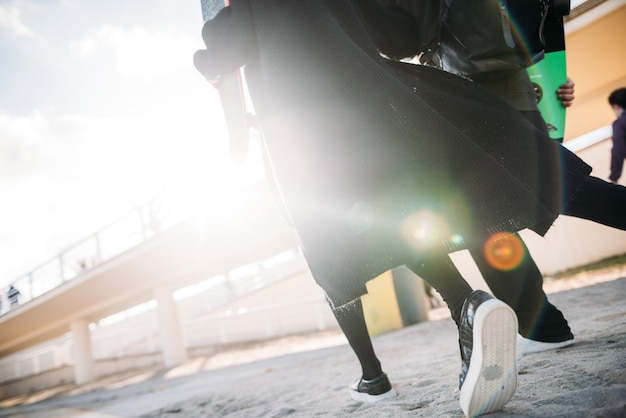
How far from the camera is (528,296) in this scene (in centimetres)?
150

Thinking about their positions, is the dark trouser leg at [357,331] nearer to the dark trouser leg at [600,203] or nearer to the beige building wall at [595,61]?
the dark trouser leg at [600,203]

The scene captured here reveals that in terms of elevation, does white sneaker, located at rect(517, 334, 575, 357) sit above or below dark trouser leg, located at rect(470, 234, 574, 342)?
below

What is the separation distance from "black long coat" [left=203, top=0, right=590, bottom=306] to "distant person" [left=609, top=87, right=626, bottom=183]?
126 inches

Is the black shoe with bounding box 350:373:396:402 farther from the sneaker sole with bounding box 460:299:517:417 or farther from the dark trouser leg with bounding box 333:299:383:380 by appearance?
the sneaker sole with bounding box 460:299:517:417

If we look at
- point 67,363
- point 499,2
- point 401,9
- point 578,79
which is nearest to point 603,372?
point 499,2

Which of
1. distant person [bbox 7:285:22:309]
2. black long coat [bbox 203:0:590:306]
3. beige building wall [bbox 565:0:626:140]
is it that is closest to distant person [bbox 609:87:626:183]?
beige building wall [bbox 565:0:626:140]

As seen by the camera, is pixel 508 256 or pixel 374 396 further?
pixel 508 256

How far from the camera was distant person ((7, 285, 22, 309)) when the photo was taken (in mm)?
13725

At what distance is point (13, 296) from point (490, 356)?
17.7 metres

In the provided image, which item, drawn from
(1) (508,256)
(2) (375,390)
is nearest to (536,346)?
(1) (508,256)

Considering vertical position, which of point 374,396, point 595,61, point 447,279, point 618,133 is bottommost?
point 374,396

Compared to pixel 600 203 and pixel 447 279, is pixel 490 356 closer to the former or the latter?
pixel 447 279

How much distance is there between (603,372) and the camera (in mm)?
1018

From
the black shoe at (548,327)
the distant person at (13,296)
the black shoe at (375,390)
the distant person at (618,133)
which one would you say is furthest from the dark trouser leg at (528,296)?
the distant person at (13,296)
